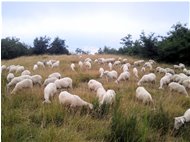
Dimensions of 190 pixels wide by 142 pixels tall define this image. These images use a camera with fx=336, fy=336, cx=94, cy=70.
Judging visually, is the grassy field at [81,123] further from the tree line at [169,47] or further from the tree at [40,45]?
the tree at [40,45]

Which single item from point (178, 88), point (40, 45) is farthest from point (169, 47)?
point (40, 45)

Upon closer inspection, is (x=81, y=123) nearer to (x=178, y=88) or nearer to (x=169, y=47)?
(x=178, y=88)

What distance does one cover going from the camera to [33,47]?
31.1 meters

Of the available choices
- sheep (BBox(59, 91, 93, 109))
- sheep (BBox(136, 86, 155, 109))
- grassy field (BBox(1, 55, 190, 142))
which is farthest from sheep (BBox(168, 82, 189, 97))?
sheep (BBox(59, 91, 93, 109))

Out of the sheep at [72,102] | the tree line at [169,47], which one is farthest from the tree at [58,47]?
the sheep at [72,102]

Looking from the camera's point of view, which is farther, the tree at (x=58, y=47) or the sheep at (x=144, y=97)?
the tree at (x=58, y=47)

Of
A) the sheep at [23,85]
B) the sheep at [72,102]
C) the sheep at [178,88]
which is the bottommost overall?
the sheep at [178,88]

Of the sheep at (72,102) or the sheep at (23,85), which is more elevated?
the sheep at (23,85)

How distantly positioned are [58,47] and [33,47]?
236cm

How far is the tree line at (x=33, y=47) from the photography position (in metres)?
29.6

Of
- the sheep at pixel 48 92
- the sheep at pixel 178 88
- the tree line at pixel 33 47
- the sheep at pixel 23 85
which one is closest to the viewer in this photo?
the sheep at pixel 48 92

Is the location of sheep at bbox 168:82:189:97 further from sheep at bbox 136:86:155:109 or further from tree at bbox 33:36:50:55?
tree at bbox 33:36:50:55

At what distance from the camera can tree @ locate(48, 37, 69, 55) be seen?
31428 mm

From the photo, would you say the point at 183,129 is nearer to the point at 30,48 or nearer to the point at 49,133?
the point at 49,133
